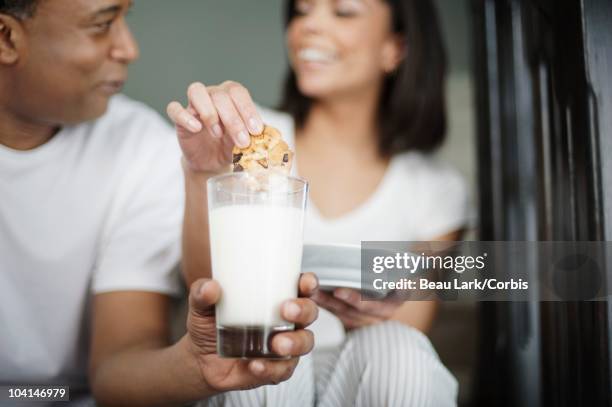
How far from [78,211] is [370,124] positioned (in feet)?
2.27

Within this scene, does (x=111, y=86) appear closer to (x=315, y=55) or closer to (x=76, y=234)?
(x=76, y=234)

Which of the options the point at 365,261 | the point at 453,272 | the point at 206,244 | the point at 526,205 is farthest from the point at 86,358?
the point at 526,205

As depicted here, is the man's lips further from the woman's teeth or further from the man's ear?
the woman's teeth

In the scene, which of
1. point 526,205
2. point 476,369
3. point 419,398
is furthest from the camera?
point 476,369

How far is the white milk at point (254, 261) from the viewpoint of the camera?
23.2 inches

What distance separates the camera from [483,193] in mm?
1419

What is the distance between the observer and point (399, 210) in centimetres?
128

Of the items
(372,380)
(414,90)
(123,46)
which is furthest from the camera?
(414,90)

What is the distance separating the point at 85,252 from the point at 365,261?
46 centimetres

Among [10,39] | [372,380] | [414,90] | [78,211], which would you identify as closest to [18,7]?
[10,39]

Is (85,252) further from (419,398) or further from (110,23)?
(419,398)

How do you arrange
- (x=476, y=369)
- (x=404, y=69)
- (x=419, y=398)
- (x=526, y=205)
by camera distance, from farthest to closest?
1. (x=476, y=369)
2. (x=404, y=69)
3. (x=526, y=205)
4. (x=419, y=398)

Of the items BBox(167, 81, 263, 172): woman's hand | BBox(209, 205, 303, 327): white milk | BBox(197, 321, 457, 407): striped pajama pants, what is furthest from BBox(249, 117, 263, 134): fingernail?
BBox(197, 321, 457, 407): striped pajama pants

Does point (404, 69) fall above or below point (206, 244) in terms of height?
above
